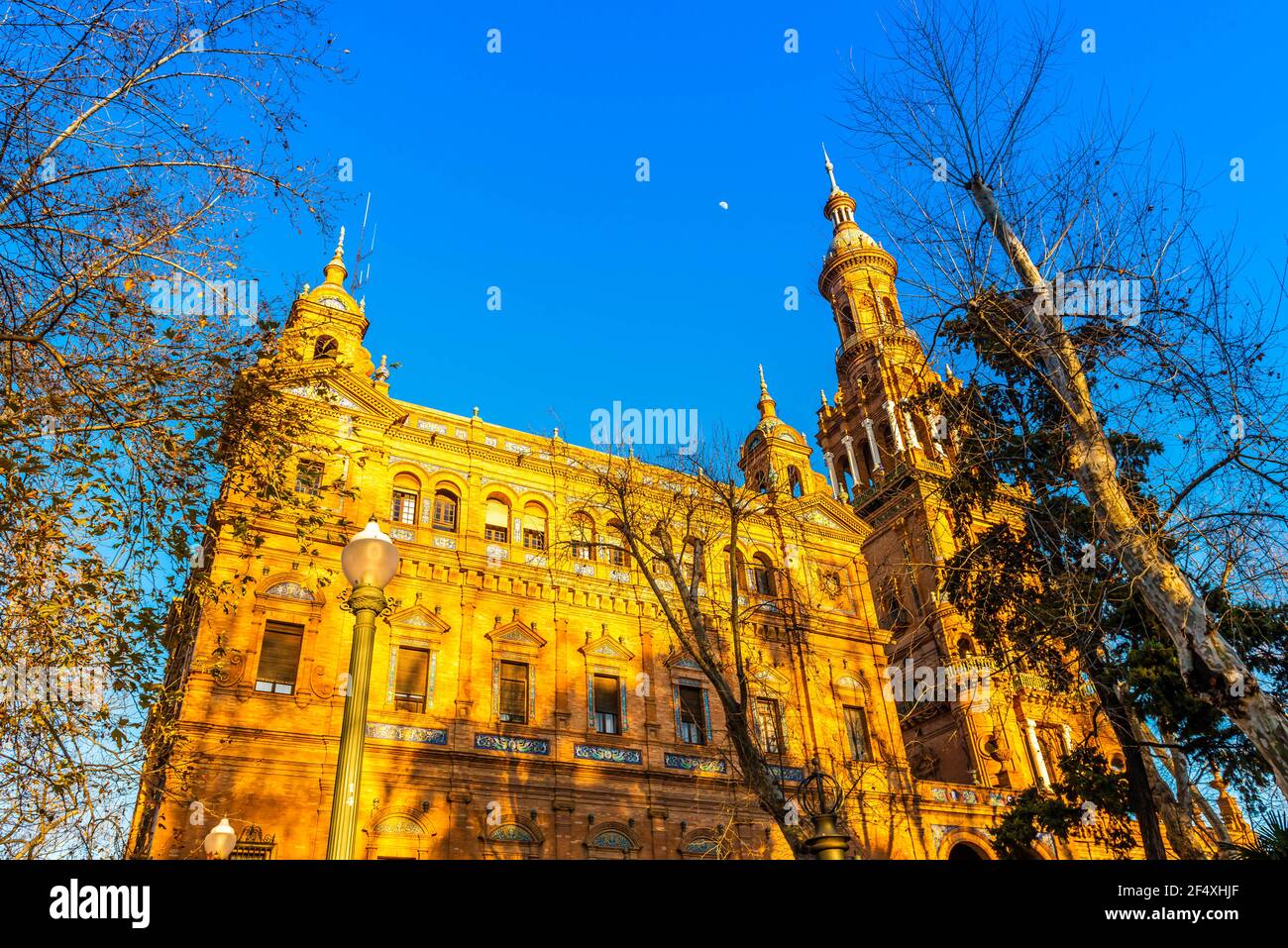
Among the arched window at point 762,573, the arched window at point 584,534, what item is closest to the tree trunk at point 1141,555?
the arched window at point 584,534

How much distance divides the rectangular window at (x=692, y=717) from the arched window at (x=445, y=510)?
8.23 m

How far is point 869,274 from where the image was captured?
49.3 m

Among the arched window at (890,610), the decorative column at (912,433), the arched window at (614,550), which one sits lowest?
the arched window at (614,550)

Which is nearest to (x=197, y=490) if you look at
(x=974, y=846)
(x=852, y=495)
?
(x=974, y=846)

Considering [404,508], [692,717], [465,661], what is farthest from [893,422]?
[465,661]

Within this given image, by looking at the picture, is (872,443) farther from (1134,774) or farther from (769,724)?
(1134,774)

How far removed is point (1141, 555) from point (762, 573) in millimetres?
21097

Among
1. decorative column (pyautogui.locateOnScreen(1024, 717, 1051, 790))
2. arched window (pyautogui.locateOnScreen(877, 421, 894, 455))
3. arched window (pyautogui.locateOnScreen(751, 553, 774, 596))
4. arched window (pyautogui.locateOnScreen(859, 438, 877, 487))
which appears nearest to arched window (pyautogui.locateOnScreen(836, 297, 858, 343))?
arched window (pyautogui.locateOnScreen(877, 421, 894, 455))

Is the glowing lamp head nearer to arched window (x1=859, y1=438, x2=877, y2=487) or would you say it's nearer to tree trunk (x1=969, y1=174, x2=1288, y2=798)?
tree trunk (x1=969, y1=174, x2=1288, y2=798)

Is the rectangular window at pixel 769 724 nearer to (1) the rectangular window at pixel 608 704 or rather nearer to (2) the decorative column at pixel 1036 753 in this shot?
(1) the rectangular window at pixel 608 704

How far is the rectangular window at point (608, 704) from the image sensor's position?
79.8 feet

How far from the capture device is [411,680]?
74.2 feet

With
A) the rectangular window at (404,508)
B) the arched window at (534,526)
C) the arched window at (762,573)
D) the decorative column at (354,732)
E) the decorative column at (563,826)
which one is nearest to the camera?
the decorative column at (354,732)
